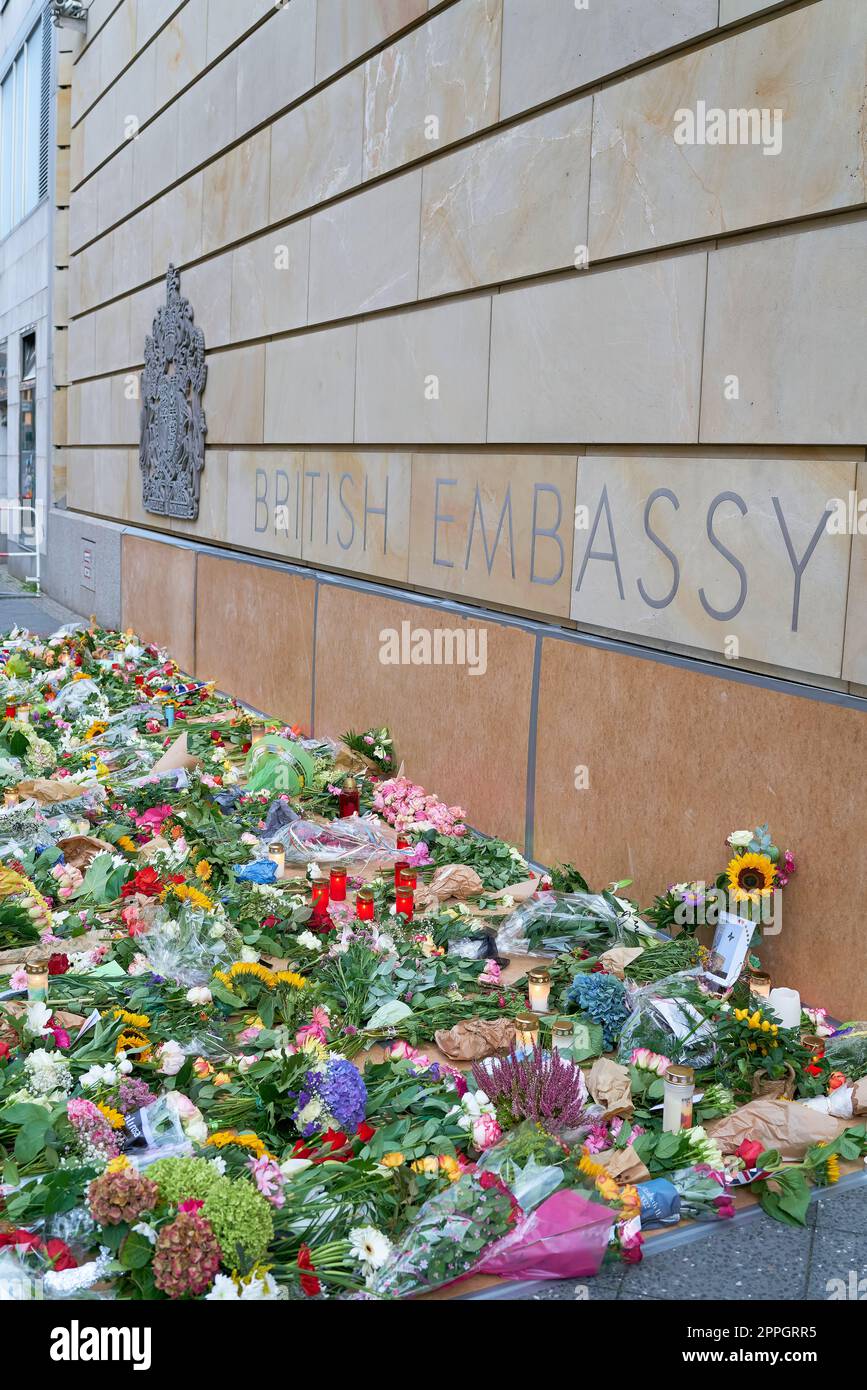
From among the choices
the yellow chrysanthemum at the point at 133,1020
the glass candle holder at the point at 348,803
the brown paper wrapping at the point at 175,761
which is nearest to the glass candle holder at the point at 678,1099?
the yellow chrysanthemum at the point at 133,1020

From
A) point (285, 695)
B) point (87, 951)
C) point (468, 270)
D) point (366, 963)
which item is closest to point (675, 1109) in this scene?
point (366, 963)

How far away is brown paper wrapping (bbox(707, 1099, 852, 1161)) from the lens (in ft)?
9.90

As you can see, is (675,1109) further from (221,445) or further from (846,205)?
(221,445)

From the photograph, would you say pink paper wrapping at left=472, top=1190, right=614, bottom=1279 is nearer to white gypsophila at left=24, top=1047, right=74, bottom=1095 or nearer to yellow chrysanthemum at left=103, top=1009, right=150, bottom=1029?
white gypsophila at left=24, top=1047, right=74, bottom=1095

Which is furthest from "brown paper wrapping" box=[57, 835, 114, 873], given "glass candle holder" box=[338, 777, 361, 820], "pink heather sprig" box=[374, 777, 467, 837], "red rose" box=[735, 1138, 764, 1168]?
"red rose" box=[735, 1138, 764, 1168]

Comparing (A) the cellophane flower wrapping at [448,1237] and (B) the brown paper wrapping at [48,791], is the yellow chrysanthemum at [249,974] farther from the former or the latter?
(B) the brown paper wrapping at [48,791]

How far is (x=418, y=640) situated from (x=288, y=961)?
2.35m

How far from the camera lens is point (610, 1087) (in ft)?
10.5

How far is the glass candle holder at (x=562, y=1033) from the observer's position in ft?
11.1

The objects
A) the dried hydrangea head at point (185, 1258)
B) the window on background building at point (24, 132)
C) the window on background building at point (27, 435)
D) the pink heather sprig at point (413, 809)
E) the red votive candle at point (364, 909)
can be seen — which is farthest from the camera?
the window on background building at point (27, 435)

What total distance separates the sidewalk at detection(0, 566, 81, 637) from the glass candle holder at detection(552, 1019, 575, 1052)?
10101mm

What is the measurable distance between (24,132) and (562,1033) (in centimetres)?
2001

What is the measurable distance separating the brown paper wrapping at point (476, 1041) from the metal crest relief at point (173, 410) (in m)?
6.81

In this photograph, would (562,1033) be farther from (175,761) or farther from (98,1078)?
(175,761)
